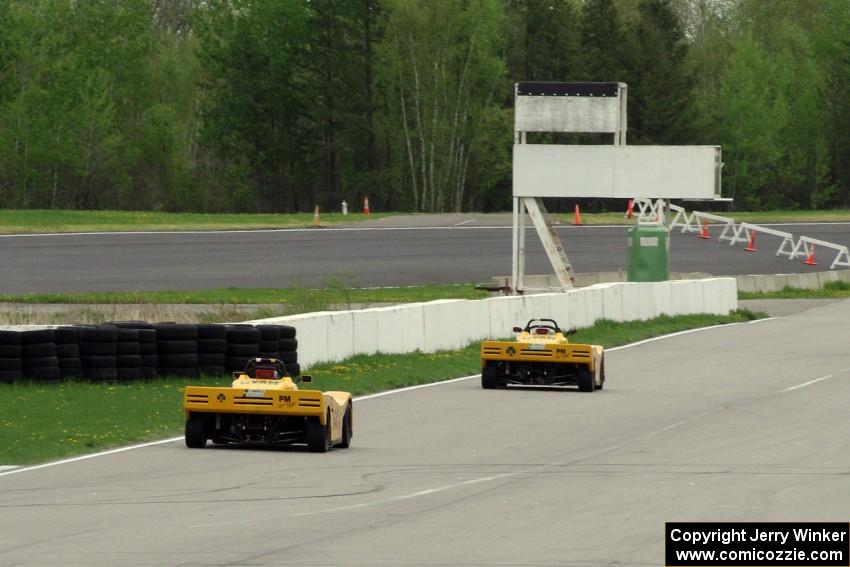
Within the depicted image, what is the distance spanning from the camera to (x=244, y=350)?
21641 millimetres

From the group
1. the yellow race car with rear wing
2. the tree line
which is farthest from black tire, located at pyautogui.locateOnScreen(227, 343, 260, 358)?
the tree line

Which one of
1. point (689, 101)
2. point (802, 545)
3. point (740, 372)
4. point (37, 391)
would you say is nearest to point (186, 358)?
point (37, 391)

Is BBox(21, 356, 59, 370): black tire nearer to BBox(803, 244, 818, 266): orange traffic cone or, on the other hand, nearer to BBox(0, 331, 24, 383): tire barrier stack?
BBox(0, 331, 24, 383): tire barrier stack

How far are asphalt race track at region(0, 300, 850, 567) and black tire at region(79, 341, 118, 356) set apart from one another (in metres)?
3.34

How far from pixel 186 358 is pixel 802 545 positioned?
13.3 meters

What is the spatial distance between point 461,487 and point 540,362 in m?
9.50

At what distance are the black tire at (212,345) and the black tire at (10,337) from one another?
2.37m

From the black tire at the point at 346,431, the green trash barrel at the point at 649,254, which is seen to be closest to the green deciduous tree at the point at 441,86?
the green trash barrel at the point at 649,254

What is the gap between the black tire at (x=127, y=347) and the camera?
21.1 m

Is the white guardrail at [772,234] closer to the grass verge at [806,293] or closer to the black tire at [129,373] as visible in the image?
the grass verge at [806,293]

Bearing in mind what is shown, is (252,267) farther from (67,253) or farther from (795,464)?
(795,464)

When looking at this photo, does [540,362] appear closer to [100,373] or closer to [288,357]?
[288,357]

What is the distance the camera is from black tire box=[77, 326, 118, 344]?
20.9 meters

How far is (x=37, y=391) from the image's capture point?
20094 millimetres
